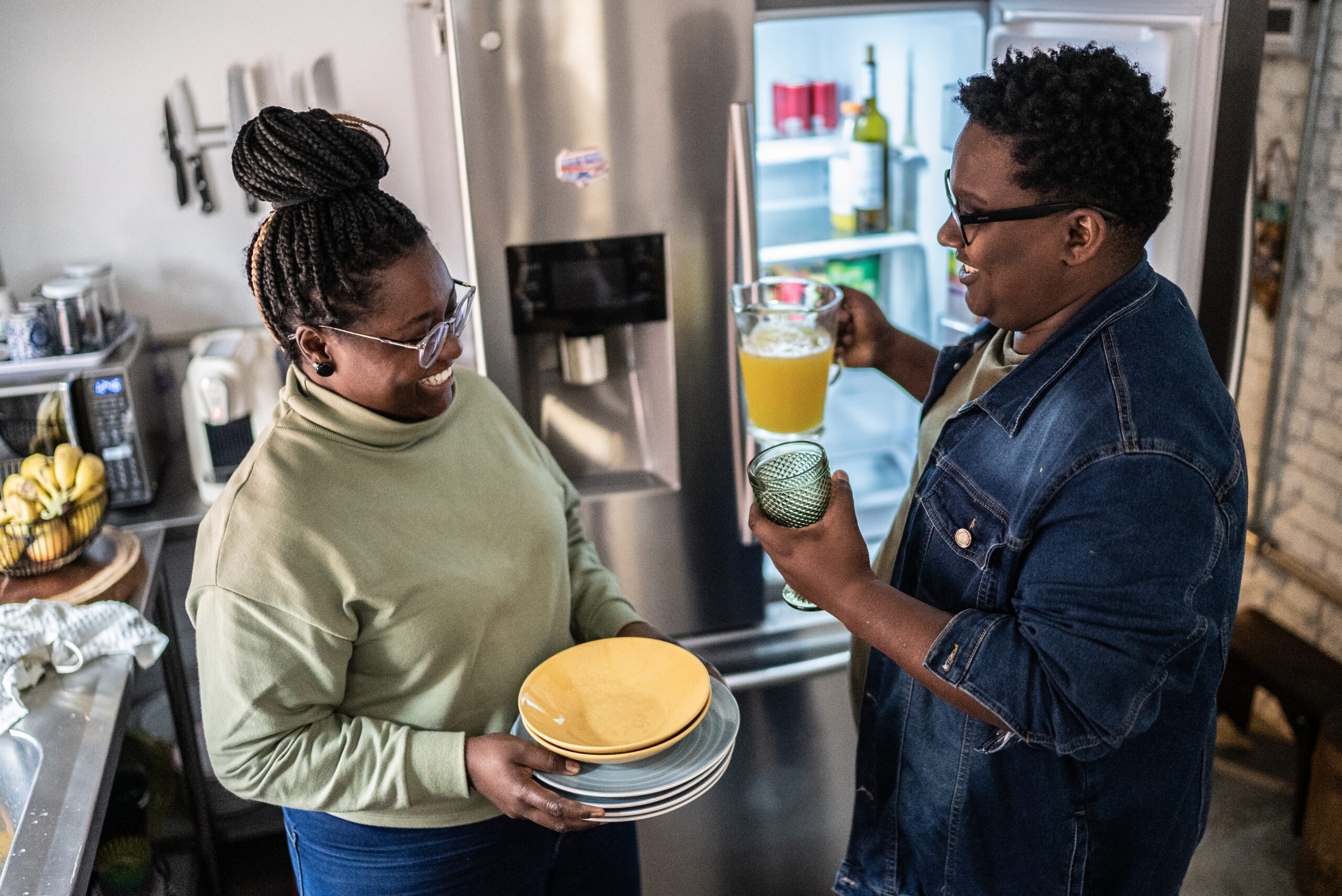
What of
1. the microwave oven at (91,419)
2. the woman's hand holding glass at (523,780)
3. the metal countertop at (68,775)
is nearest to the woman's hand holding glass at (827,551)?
the woman's hand holding glass at (523,780)

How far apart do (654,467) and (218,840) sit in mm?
1306

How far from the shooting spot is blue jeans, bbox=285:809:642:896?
1332mm

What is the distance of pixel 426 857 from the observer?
1.34 m

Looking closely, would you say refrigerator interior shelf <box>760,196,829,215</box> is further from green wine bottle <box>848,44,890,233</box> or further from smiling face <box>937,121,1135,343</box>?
smiling face <box>937,121,1135,343</box>

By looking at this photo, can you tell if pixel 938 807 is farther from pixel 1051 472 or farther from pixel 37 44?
pixel 37 44

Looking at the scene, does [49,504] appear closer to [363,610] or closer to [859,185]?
[363,610]

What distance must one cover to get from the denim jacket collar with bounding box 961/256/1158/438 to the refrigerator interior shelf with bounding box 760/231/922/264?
123 centimetres

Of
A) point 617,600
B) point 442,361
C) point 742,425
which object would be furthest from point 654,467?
point 442,361

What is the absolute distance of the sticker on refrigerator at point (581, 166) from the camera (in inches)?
74.9

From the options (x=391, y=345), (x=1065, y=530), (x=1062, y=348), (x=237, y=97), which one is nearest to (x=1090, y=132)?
(x=1062, y=348)

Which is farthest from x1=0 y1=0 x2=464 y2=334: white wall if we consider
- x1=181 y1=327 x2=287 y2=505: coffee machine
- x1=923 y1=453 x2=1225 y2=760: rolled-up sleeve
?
x1=923 y1=453 x2=1225 y2=760: rolled-up sleeve

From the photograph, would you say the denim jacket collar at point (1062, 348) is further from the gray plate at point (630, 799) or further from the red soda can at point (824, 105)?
the red soda can at point (824, 105)

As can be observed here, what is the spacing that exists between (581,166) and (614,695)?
3.22 feet

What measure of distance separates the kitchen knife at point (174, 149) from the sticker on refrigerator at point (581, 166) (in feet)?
3.58
